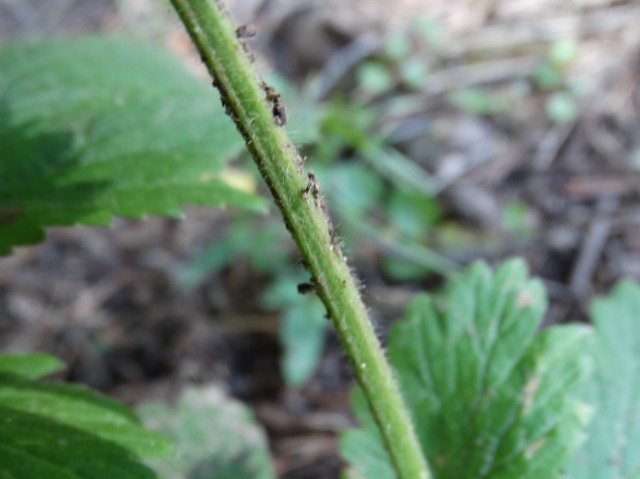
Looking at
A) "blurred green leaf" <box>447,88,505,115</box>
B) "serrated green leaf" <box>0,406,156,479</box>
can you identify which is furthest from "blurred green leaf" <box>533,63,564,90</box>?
"serrated green leaf" <box>0,406,156,479</box>

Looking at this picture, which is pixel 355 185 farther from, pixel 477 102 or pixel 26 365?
pixel 26 365

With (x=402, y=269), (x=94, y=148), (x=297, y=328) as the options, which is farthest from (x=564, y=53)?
(x=94, y=148)

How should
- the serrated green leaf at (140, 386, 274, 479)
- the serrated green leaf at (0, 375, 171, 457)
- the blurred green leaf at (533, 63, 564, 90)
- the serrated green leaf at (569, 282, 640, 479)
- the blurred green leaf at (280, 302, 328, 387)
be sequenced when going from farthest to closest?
the blurred green leaf at (533, 63, 564, 90)
the blurred green leaf at (280, 302, 328, 387)
the serrated green leaf at (140, 386, 274, 479)
the serrated green leaf at (569, 282, 640, 479)
the serrated green leaf at (0, 375, 171, 457)

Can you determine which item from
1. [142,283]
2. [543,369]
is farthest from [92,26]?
[543,369]

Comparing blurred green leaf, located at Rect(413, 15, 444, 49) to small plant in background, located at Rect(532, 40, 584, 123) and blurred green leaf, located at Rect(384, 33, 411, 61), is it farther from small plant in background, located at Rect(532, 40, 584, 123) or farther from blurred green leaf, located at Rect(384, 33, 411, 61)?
small plant in background, located at Rect(532, 40, 584, 123)

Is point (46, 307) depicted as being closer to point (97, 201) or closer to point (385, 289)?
point (385, 289)

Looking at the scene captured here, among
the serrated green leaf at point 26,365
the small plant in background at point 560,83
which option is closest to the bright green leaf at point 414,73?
the small plant in background at point 560,83

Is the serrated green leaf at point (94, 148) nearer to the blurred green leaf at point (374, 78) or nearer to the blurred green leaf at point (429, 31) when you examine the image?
the blurred green leaf at point (374, 78)
